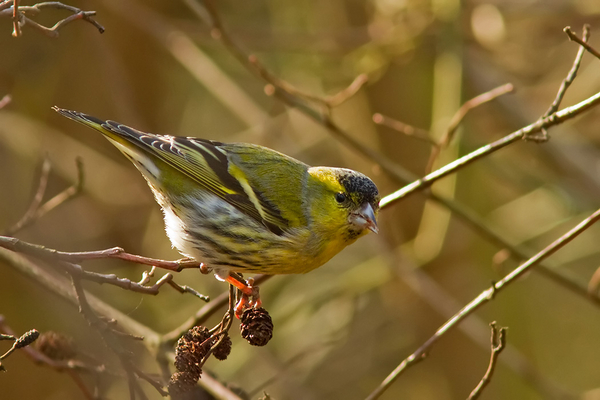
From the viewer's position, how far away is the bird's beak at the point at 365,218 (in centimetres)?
286

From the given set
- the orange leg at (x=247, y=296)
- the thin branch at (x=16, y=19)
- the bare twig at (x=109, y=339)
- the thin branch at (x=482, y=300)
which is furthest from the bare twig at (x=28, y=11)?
the thin branch at (x=482, y=300)

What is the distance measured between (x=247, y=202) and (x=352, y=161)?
1825 mm

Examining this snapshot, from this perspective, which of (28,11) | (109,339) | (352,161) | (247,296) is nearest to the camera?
(109,339)

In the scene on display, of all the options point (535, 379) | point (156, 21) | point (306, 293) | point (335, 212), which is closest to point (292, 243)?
point (335, 212)

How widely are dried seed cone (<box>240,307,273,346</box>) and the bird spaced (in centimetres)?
52

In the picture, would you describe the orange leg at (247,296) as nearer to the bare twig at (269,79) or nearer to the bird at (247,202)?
the bird at (247,202)

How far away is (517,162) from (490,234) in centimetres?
217

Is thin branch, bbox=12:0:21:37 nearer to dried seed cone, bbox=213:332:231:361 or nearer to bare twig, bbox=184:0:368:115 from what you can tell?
dried seed cone, bbox=213:332:231:361

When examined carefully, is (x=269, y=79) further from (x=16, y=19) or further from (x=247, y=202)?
(x=16, y=19)

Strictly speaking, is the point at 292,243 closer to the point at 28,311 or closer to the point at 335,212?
the point at 335,212

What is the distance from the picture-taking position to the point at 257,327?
2154mm

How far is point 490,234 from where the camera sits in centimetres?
298

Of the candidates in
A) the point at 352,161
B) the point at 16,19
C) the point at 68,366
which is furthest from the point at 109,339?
the point at 352,161

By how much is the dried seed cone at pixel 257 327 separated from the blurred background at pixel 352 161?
6.28 feet
